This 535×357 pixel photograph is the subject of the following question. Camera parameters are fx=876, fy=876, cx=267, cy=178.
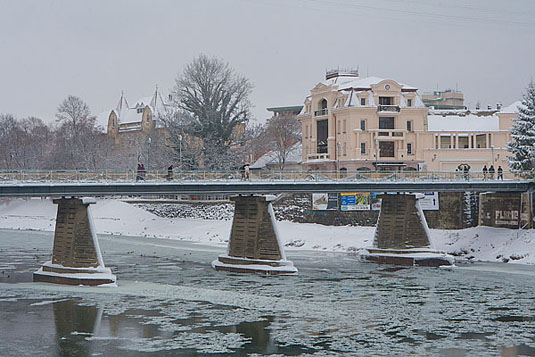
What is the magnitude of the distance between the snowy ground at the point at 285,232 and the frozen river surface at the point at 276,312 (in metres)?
5.93

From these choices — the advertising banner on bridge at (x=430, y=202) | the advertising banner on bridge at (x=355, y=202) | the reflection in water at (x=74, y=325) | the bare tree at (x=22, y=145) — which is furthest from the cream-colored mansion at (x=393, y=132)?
Answer: the reflection in water at (x=74, y=325)

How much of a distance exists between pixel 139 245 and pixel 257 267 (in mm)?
23202

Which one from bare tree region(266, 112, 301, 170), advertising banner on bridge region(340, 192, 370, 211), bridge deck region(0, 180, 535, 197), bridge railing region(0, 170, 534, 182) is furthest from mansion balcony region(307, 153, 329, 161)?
bridge deck region(0, 180, 535, 197)

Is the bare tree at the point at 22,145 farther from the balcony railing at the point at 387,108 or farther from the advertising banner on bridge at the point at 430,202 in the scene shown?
the advertising banner on bridge at the point at 430,202

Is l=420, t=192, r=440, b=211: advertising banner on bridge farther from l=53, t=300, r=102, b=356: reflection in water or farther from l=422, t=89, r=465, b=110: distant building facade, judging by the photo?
l=422, t=89, r=465, b=110: distant building facade

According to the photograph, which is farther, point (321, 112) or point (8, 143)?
point (8, 143)

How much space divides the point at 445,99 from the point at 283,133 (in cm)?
2953

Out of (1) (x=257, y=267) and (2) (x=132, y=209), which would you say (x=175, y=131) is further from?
(1) (x=257, y=267)

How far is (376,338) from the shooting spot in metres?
31.0

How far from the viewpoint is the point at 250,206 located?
172 ft

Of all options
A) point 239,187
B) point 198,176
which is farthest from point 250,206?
point 198,176

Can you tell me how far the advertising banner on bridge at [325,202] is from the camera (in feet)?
245

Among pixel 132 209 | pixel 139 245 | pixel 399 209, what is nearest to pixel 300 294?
pixel 399 209

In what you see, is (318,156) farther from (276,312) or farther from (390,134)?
(276,312)
